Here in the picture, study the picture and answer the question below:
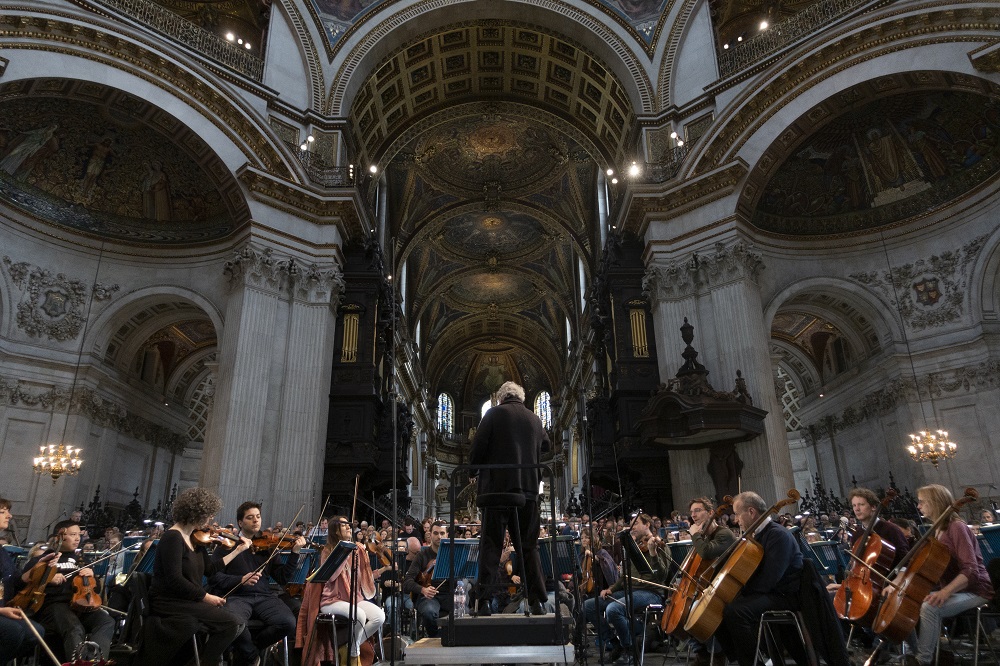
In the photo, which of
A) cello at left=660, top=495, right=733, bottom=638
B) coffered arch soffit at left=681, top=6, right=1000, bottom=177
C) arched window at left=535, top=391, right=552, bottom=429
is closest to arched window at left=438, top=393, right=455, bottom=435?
arched window at left=535, top=391, right=552, bottom=429

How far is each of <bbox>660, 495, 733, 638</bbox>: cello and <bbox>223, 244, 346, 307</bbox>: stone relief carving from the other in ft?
38.1

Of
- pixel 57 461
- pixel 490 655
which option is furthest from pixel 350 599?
pixel 57 461

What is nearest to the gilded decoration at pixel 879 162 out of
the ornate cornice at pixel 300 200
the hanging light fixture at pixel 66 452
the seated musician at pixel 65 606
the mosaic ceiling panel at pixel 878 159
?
the mosaic ceiling panel at pixel 878 159

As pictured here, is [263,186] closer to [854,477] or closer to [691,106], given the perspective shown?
[691,106]

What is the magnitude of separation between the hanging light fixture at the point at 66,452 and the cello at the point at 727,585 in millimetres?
13673

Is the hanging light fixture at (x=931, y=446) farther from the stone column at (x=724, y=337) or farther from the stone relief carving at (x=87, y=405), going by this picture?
the stone relief carving at (x=87, y=405)

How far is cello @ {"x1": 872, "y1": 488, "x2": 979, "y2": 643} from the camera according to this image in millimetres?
4129

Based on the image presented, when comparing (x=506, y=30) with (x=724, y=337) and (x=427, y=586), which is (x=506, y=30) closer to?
(x=724, y=337)

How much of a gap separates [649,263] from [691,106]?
402 cm

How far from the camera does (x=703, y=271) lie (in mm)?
13961

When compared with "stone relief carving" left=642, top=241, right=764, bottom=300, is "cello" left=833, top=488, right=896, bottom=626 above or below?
below

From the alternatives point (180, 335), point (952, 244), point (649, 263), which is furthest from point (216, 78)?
point (952, 244)

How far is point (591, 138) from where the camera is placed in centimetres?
2014

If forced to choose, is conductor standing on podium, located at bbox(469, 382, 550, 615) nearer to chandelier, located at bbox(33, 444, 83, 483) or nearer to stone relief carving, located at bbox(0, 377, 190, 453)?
A: chandelier, located at bbox(33, 444, 83, 483)
